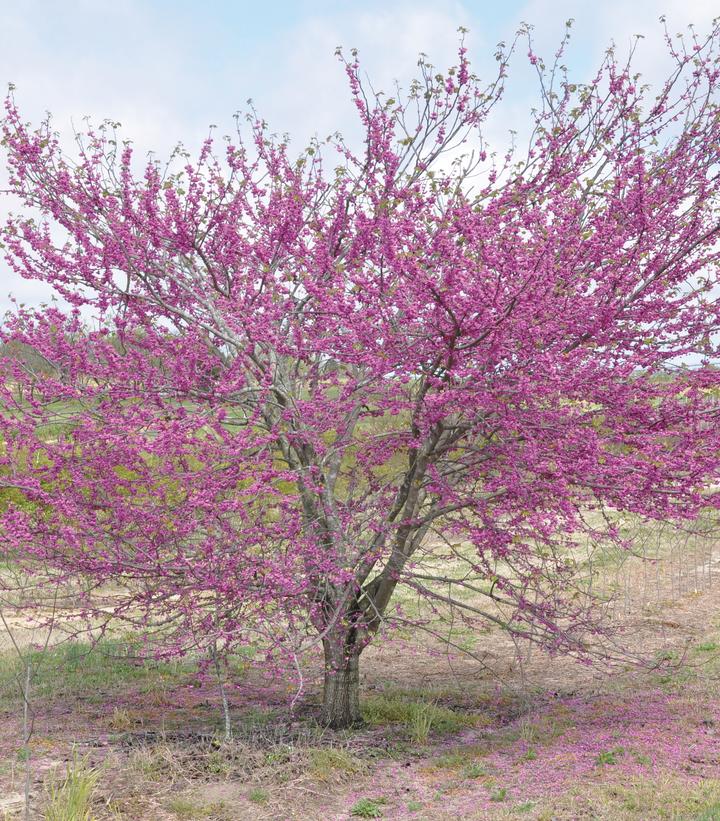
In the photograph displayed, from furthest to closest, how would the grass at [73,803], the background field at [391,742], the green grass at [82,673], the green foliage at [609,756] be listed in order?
the green grass at [82,673] → the green foliage at [609,756] → the background field at [391,742] → the grass at [73,803]

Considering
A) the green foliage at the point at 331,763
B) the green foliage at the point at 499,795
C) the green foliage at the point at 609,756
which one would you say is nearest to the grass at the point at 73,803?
the green foliage at the point at 331,763

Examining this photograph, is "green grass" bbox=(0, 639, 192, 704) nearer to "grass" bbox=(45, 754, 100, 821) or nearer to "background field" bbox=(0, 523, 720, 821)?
"background field" bbox=(0, 523, 720, 821)

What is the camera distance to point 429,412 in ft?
19.4

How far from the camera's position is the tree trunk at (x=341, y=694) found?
750 cm

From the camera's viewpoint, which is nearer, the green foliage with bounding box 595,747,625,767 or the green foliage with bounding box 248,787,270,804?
the green foliage with bounding box 248,787,270,804

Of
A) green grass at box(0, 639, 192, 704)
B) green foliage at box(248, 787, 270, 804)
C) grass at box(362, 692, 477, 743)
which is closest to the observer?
green foliage at box(248, 787, 270, 804)

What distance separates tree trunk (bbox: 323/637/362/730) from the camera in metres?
7.50

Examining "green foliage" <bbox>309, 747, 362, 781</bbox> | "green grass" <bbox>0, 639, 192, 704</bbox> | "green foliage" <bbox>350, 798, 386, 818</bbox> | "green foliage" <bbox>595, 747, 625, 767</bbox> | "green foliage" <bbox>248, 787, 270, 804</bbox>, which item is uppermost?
"green grass" <bbox>0, 639, 192, 704</bbox>

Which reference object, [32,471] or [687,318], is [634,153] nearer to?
[687,318]

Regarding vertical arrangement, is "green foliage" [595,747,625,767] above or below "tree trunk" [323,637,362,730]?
below

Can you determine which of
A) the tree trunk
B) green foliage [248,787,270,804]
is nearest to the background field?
green foliage [248,787,270,804]

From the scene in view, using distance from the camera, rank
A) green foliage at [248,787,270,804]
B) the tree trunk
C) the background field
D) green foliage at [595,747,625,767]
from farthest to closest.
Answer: the tree trunk → green foliage at [595,747,625,767] → green foliage at [248,787,270,804] → the background field

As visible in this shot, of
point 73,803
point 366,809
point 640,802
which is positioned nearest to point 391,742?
point 366,809

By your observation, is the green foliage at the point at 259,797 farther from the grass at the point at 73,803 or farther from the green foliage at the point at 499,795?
the green foliage at the point at 499,795
